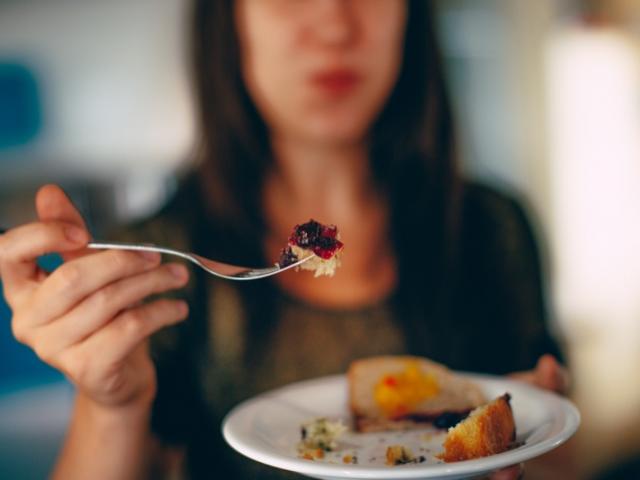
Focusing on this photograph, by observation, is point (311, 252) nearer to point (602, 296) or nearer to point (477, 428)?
point (477, 428)

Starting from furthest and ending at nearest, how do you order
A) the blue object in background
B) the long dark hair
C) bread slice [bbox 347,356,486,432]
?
the blue object in background → the long dark hair → bread slice [bbox 347,356,486,432]

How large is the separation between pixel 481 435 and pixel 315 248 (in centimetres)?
24

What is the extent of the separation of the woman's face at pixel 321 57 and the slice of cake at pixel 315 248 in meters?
0.45

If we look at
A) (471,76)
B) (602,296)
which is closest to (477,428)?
(471,76)

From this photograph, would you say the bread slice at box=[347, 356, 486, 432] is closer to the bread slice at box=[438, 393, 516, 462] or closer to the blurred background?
the bread slice at box=[438, 393, 516, 462]

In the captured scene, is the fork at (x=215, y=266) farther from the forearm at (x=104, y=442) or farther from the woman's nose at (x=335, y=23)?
the woman's nose at (x=335, y=23)

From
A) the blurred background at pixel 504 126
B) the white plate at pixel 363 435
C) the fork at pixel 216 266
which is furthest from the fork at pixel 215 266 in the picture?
the blurred background at pixel 504 126

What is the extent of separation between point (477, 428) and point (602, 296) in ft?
9.16

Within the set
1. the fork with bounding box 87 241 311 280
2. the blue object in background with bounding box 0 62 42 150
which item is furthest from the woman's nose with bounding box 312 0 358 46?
the blue object in background with bounding box 0 62 42 150

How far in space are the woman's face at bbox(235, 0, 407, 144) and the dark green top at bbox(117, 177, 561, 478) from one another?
285 millimetres

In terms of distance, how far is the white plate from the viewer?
51 cm

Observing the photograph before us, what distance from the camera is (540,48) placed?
2.93m

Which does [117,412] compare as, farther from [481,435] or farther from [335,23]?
[335,23]

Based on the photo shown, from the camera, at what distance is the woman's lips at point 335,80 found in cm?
102
